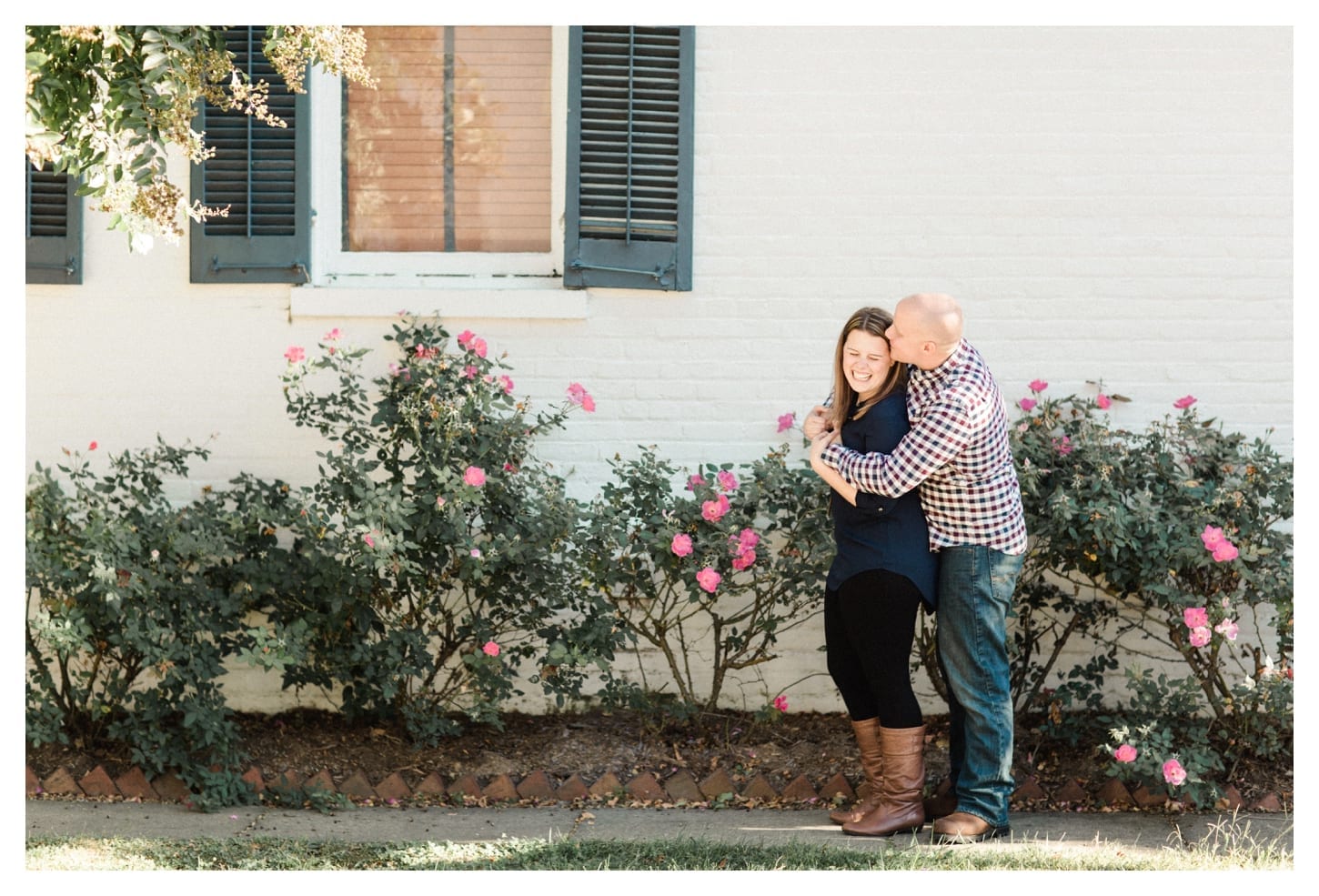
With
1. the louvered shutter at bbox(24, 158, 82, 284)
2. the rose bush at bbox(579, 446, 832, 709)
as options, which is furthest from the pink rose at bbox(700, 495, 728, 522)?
the louvered shutter at bbox(24, 158, 82, 284)

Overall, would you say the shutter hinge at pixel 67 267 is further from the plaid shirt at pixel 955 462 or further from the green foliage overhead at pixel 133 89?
the plaid shirt at pixel 955 462

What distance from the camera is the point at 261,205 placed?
510cm

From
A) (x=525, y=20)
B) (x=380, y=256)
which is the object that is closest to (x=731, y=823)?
(x=380, y=256)

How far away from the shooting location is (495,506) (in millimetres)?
4660

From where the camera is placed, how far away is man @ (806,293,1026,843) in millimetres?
3748

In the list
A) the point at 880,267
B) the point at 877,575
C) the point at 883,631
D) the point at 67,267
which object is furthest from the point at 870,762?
the point at 67,267

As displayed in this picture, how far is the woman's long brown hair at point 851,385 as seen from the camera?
152 inches

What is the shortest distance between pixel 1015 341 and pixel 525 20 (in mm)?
2315

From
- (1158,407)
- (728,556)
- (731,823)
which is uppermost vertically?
(1158,407)

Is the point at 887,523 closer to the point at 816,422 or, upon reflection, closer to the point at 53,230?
the point at 816,422

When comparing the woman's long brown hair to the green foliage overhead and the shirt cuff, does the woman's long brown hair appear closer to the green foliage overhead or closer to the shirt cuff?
the shirt cuff

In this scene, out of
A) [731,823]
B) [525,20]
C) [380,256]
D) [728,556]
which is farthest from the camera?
[380,256]

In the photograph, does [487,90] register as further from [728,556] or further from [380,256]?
[728,556]

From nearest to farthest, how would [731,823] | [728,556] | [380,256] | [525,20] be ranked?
[731,823] → [728,556] → [525,20] → [380,256]
